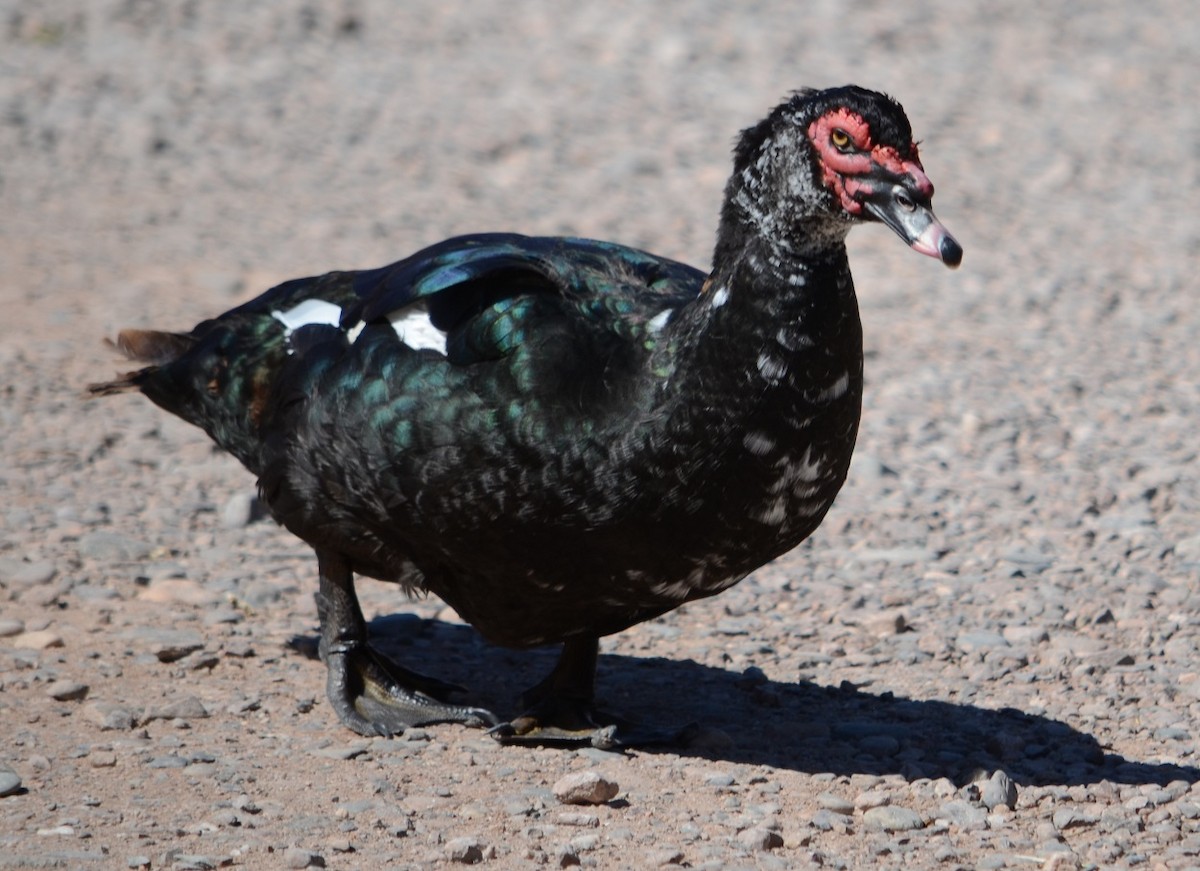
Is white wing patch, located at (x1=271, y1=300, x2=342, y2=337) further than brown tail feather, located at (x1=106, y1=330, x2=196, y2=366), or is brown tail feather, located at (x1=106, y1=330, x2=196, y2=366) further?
brown tail feather, located at (x1=106, y1=330, x2=196, y2=366)

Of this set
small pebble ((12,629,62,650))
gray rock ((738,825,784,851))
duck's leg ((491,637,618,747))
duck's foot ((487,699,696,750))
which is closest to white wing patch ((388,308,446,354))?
duck's leg ((491,637,618,747))

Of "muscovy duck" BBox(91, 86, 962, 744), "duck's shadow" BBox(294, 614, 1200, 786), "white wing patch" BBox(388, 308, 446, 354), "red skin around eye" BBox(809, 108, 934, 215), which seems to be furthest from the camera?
"duck's shadow" BBox(294, 614, 1200, 786)

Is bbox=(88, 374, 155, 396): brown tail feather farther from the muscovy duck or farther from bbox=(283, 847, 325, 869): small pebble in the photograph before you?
bbox=(283, 847, 325, 869): small pebble

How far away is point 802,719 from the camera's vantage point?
5.38m

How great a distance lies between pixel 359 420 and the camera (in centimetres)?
493

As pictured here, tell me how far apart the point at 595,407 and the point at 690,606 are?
1872 mm

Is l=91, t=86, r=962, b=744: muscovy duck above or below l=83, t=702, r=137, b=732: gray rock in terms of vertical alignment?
above

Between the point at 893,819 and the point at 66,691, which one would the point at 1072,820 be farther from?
the point at 66,691

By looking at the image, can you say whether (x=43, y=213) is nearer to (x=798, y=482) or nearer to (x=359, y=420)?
(x=359, y=420)

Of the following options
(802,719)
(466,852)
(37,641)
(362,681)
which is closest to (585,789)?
(466,852)

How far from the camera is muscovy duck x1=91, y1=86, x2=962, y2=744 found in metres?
4.50

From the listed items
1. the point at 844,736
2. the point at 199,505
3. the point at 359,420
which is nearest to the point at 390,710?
the point at 359,420

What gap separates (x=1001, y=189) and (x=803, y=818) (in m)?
6.95

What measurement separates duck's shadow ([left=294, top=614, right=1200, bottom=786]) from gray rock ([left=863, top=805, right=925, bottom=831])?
29 centimetres
